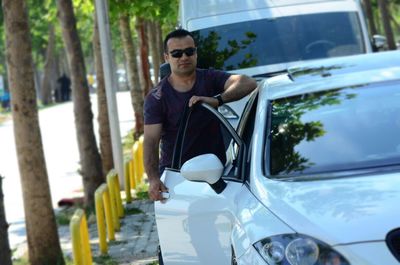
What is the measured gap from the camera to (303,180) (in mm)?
4773

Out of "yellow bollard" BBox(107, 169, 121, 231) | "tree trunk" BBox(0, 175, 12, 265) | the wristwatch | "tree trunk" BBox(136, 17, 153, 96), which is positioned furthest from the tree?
the wristwatch

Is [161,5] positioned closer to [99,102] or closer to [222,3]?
[99,102]

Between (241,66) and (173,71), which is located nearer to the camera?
(173,71)

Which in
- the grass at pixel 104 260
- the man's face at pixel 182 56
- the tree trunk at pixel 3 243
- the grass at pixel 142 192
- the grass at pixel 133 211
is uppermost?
the man's face at pixel 182 56

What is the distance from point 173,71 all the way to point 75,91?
989cm

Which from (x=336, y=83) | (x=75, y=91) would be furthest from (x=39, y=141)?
(x=336, y=83)

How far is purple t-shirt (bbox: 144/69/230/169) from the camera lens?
644 centimetres

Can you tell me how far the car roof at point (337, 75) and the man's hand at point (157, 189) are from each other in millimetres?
888

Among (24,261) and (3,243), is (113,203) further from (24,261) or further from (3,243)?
(3,243)

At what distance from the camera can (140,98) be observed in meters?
24.5

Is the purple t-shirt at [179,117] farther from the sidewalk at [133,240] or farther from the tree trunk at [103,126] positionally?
the tree trunk at [103,126]

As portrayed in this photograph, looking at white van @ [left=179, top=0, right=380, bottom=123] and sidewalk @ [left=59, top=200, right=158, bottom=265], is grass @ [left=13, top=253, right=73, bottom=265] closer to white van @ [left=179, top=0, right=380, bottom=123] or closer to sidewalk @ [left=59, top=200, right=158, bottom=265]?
sidewalk @ [left=59, top=200, right=158, bottom=265]

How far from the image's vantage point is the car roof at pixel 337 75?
18.7 ft

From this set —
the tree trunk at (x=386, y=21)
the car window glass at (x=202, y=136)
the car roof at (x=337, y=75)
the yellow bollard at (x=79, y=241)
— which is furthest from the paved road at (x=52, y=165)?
the car roof at (x=337, y=75)
